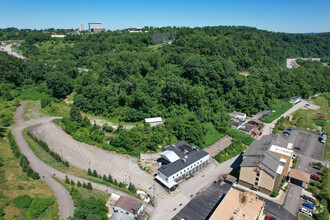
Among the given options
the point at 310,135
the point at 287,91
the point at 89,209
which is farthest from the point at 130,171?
the point at 287,91

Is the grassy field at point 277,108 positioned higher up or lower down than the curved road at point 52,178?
higher up

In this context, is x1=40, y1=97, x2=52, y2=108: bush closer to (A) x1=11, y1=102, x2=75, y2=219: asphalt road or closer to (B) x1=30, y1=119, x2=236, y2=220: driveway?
(A) x1=11, y1=102, x2=75, y2=219: asphalt road

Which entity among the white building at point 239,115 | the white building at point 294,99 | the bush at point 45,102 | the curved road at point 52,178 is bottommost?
the curved road at point 52,178

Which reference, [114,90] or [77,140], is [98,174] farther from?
[114,90]

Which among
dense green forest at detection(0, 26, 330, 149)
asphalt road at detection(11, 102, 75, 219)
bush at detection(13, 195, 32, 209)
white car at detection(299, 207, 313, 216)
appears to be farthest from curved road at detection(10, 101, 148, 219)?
white car at detection(299, 207, 313, 216)

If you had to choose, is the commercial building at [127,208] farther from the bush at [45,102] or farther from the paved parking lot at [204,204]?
the bush at [45,102]

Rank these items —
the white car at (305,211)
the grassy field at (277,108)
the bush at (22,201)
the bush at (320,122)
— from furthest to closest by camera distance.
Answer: the grassy field at (277,108), the bush at (320,122), the white car at (305,211), the bush at (22,201)

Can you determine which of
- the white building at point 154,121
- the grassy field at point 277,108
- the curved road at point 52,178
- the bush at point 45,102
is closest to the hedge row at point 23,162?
the curved road at point 52,178
